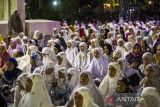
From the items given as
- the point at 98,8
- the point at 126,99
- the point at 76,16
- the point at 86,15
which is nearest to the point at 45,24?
the point at 76,16

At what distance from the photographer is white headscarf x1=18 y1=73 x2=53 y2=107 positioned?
293 inches

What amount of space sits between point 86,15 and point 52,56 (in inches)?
1131

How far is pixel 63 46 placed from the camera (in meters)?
15.9

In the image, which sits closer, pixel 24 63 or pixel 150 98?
pixel 150 98

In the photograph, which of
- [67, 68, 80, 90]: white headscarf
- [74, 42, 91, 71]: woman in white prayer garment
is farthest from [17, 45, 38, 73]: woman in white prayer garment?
[67, 68, 80, 90]: white headscarf

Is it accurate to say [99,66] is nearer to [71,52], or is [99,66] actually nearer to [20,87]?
[71,52]

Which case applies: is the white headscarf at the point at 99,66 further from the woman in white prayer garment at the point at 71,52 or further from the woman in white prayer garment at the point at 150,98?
the woman in white prayer garment at the point at 150,98

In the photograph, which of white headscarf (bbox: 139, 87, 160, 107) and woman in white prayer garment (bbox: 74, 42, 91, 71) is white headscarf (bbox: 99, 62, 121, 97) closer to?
white headscarf (bbox: 139, 87, 160, 107)

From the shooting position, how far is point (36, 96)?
24.6 ft

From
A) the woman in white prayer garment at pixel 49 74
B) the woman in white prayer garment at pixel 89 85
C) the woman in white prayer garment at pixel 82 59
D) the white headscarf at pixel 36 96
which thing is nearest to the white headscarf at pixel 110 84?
the woman in white prayer garment at pixel 89 85

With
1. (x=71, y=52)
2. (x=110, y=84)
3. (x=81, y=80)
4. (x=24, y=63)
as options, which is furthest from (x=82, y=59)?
(x=81, y=80)

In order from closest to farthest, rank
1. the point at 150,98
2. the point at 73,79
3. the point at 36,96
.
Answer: the point at 150,98, the point at 36,96, the point at 73,79

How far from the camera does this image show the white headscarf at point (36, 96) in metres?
7.45

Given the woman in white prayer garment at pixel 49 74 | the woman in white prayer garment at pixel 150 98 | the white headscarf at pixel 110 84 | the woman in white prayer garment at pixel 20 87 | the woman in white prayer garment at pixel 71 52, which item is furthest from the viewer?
the woman in white prayer garment at pixel 71 52
